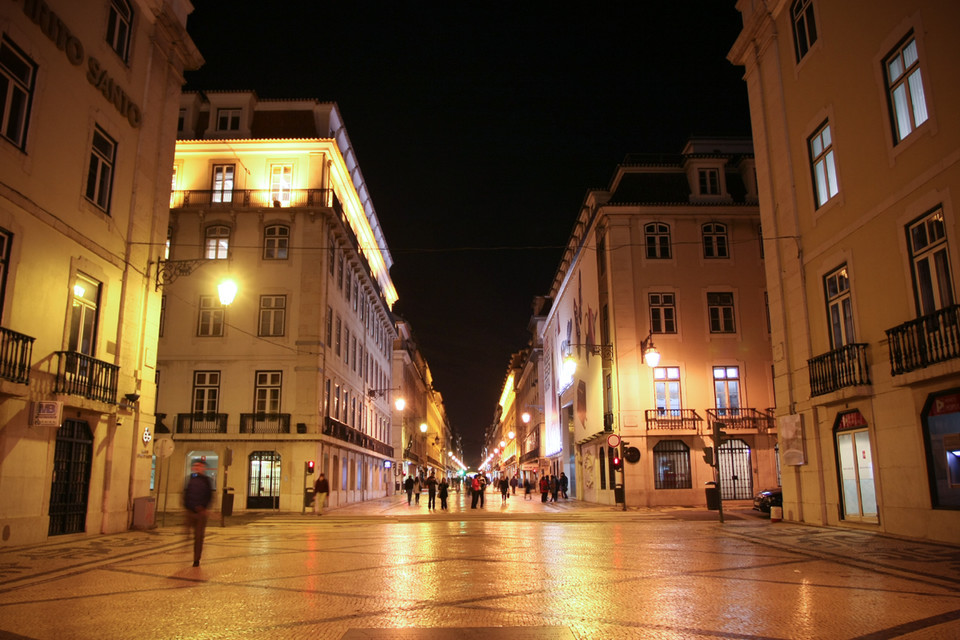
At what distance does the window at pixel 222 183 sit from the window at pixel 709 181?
2362cm

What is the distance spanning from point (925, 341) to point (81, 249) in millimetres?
18569

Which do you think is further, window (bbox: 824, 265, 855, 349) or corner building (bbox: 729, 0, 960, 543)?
window (bbox: 824, 265, 855, 349)

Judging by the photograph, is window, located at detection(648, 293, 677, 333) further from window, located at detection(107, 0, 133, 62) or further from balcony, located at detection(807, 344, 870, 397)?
window, located at detection(107, 0, 133, 62)

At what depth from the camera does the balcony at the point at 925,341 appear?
13.3 m

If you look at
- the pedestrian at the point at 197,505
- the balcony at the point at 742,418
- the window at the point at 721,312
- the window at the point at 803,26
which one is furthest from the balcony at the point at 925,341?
the window at the point at 721,312

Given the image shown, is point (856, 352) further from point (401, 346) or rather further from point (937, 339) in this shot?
point (401, 346)

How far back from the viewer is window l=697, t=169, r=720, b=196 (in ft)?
120

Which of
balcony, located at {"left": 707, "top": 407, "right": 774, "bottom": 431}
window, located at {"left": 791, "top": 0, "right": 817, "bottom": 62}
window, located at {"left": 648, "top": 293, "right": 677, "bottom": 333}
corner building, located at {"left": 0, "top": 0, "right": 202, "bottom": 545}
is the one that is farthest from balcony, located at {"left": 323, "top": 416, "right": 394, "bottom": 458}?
window, located at {"left": 791, "top": 0, "right": 817, "bottom": 62}

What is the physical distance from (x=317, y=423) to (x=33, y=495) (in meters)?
18.7

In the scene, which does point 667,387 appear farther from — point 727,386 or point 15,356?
point 15,356

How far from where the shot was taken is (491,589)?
353 inches

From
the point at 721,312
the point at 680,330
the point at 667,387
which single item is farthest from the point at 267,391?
the point at 721,312

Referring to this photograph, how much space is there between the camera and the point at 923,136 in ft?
47.8

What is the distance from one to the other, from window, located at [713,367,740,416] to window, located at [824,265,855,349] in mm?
16396
